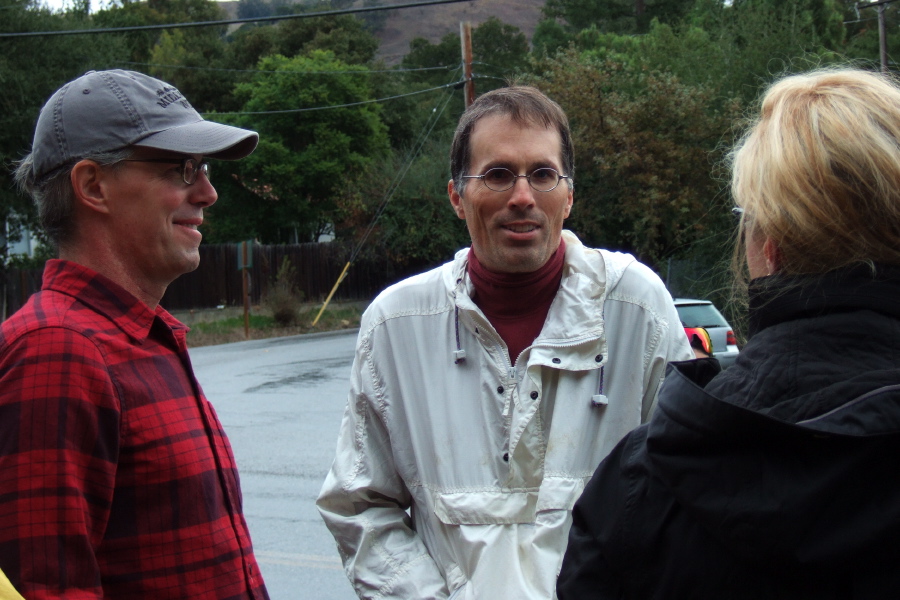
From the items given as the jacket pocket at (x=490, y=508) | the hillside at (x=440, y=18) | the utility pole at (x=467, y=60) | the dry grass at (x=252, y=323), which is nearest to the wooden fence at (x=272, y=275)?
the dry grass at (x=252, y=323)

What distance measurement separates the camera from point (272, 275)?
32.9m

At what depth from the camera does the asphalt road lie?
572 centimetres

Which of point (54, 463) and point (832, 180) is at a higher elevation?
point (832, 180)

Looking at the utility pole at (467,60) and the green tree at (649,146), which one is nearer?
the green tree at (649,146)

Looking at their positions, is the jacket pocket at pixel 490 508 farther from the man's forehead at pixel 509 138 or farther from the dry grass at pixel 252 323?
the dry grass at pixel 252 323

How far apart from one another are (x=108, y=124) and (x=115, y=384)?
0.63 metres

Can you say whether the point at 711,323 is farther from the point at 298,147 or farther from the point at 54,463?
the point at 298,147

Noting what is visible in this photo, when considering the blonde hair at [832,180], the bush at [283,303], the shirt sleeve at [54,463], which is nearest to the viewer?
the blonde hair at [832,180]

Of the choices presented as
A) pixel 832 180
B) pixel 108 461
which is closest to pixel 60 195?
pixel 108 461

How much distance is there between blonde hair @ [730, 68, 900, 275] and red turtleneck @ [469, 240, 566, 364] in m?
1.11

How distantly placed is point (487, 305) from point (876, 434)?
4.73ft

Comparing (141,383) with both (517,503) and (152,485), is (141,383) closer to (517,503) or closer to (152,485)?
(152,485)

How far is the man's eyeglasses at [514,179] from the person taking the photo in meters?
2.56

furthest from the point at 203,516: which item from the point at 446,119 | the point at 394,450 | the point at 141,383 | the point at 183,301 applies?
the point at 446,119
